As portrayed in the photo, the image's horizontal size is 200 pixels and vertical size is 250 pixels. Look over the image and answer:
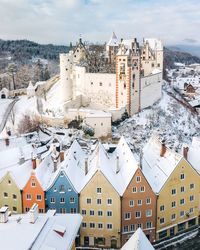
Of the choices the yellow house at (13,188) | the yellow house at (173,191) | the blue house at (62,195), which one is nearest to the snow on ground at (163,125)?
the yellow house at (173,191)

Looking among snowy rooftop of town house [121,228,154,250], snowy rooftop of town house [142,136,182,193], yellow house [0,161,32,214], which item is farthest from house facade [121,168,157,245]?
snowy rooftop of town house [121,228,154,250]

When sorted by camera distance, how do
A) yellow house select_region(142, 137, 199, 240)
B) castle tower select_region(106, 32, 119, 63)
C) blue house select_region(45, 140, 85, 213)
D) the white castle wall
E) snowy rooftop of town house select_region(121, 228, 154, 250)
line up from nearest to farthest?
1. snowy rooftop of town house select_region(121, 228, 154, 250)
2. blue house select_region(45, 140, 85, 213)
3. yellow house select_region(142, 137, 199, 240)
4. the white castle wall
5. castle tower select_region(106, 32, 119, 63)

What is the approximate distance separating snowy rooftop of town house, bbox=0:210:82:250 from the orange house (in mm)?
10080

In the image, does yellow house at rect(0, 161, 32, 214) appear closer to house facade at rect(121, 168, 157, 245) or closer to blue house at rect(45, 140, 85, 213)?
blue house at rect(45, 140, 85, 213)

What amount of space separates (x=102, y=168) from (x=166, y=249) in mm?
12565

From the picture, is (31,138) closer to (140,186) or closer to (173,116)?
(140,186)

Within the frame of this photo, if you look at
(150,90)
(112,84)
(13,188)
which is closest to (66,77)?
(112,84)

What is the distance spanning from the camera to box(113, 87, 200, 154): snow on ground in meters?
80.5

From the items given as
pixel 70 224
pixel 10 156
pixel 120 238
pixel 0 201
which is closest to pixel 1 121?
pixel 10 156

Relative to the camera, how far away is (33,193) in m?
47.4

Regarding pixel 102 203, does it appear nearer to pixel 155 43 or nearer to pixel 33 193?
pixel 33 193

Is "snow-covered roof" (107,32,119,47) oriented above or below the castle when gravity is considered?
above

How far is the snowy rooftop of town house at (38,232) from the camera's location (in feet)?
101

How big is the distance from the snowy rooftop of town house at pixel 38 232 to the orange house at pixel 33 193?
10.1 metres
